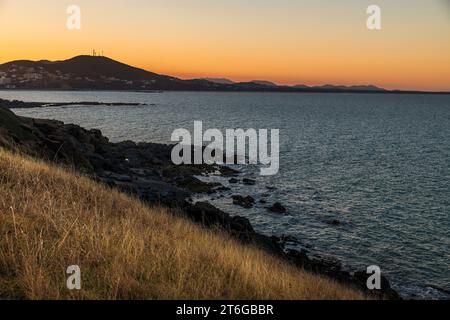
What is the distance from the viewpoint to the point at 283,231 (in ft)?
87.5

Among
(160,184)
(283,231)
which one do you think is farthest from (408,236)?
(160,184)

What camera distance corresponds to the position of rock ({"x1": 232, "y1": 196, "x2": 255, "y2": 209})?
1263 inches

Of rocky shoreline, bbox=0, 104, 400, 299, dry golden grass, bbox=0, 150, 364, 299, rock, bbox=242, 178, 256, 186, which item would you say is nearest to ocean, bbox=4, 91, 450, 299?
rock, bbox=242, 178, 256, 186

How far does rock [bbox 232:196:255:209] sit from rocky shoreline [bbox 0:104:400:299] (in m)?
0.06

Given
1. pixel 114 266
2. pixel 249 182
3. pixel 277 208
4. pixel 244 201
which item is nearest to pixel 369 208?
pixel 277 208

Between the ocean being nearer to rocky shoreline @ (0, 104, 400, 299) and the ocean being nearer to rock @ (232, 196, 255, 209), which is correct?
rock @ (232, 196, 255, 209)

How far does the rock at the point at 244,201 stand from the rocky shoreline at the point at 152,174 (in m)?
0.06

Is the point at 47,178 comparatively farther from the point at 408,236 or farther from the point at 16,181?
the point at 408,236

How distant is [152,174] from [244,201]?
12.2 metres

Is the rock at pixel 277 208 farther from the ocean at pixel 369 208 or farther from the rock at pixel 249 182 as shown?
the rock at pixel 249 182

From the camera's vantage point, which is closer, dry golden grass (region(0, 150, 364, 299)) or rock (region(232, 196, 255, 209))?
dry golden grass (region(0, 150, 364, 299))

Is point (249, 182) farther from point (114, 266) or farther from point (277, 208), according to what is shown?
point (114, 266)
